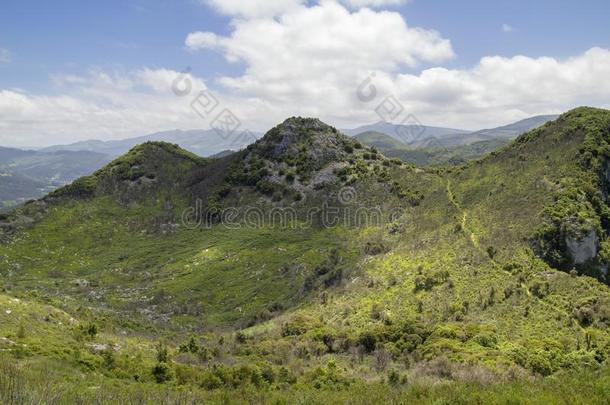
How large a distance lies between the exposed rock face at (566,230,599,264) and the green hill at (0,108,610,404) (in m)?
0.15

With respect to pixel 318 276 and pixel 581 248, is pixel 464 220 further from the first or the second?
pixel 318 276

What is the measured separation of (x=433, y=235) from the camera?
187ft

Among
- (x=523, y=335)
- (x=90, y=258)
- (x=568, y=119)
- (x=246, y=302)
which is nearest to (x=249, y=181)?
(x=90, y=258)

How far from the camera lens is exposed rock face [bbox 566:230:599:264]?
45.7 meters

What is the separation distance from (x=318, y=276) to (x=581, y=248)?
94.6 ft

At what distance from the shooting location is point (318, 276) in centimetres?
5828

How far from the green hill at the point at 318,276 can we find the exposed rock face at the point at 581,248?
154 mm

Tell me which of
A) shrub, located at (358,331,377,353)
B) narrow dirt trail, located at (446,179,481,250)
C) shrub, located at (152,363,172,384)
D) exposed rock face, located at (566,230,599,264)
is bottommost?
shrub, located at (358,331,377,353)

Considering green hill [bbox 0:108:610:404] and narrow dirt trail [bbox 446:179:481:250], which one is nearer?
green hill [bbox 0:108:610:404]

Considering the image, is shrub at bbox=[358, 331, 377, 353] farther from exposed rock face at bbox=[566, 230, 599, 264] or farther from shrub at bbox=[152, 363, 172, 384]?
exposed rock face at bbox=[566, 230, 599, 264]

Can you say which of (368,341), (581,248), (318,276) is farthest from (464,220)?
(368,341)

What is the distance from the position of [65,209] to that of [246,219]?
36.4 metres

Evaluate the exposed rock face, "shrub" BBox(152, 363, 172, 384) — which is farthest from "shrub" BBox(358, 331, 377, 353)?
the exposed rock face

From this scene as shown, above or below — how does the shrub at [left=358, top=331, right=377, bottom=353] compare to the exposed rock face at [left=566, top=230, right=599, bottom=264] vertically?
below
